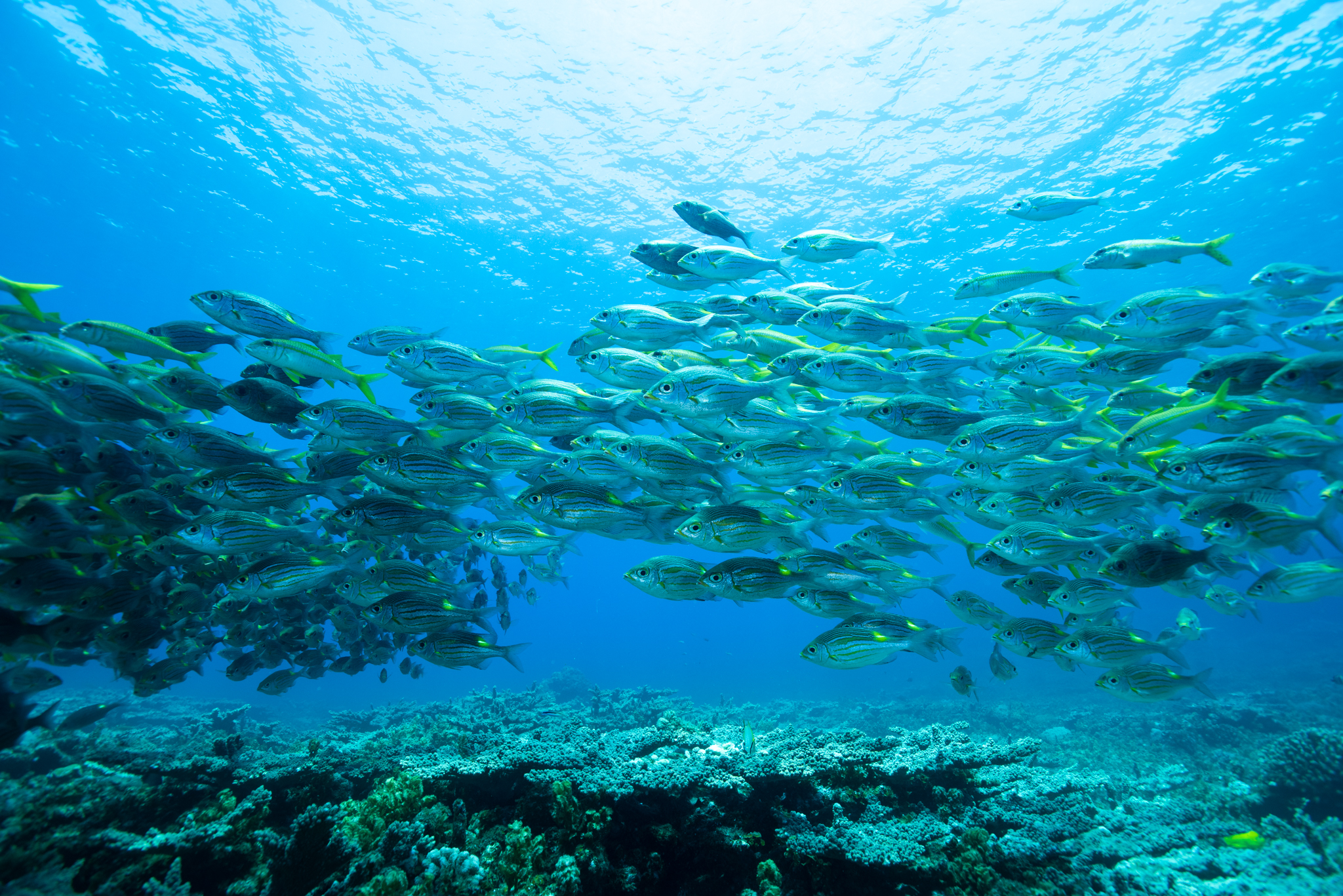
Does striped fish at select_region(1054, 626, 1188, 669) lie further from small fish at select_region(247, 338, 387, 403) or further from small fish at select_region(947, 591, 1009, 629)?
small fish at select_region(247, 338, 387, 403)

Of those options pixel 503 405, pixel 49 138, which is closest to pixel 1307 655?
pixel 503 405

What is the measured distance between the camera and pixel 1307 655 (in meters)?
32.6

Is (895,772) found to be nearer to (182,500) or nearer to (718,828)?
(718,828)

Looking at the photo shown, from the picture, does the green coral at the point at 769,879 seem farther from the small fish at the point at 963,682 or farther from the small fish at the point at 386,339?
the small fish at the point at 386,339

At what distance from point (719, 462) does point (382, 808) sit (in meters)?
4.69

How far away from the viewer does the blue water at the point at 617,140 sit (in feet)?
51.1

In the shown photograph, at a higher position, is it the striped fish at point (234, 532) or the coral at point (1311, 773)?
the striped fish at point (234, 532)

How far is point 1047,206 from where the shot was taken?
682 cm

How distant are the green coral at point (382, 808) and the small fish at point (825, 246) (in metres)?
7.31

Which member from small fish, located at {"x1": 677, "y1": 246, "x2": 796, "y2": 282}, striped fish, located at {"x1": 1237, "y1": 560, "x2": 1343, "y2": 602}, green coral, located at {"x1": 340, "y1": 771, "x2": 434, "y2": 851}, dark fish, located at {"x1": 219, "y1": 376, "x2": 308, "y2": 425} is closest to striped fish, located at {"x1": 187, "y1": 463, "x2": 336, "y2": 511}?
dark fish, located at {"x1": 219, "y1": 376, "x2": 308, "y2": 425}

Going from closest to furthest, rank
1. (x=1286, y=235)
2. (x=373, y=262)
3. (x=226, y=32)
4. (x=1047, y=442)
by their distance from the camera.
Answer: (x=1047, y=442)
(x=226, y=32)
(x=1286, y=235)
(x=373, y=262)

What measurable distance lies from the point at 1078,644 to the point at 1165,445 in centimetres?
253

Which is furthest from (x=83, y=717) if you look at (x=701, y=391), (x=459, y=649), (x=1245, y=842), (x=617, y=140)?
(x=617, y=140)

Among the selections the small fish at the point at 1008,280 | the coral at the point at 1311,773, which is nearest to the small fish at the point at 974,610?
the small fish at the point at 1008,280
